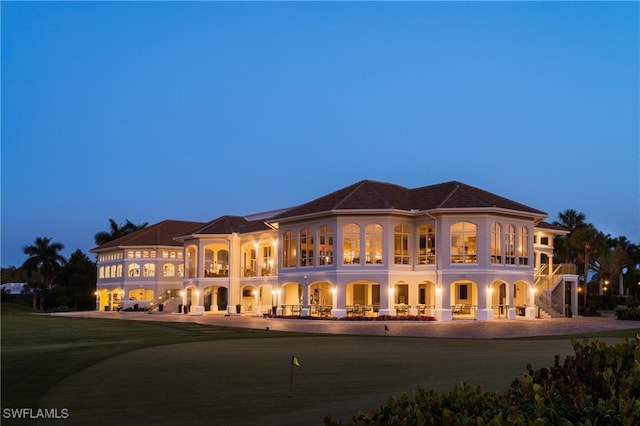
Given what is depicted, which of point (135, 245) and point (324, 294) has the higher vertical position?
point (135, 245)

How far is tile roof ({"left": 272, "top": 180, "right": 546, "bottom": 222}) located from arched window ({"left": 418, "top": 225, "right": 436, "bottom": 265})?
1.54m

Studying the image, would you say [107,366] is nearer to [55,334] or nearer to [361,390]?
[361,390]

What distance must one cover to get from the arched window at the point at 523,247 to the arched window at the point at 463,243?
3.69 metres

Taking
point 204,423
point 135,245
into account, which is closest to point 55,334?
point 204,423

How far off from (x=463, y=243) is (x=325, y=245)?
950 cm

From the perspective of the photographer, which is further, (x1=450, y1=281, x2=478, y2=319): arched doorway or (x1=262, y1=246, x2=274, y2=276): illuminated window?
(x1=262, y1=246, x2=274, y2=276): illuminated window

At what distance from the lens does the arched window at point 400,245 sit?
47031 millimetres

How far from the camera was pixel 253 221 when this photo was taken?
6188 centimetres

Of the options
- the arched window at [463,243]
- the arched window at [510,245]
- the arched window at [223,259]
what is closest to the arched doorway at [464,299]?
the arched window at [463,243]

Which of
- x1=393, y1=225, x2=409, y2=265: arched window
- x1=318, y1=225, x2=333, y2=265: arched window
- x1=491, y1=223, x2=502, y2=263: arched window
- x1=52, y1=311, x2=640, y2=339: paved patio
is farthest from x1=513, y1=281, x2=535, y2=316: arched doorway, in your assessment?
x1=318, y1=225, x2=333, y2=265: arched window

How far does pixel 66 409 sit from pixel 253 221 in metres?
51.2

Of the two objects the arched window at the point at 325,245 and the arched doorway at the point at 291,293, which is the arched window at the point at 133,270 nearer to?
the arched doorway at the point at 291,293

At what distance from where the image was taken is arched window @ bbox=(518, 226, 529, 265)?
4725 centimetres

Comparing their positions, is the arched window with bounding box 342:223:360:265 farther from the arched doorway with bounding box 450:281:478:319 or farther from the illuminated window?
the illuminated window
